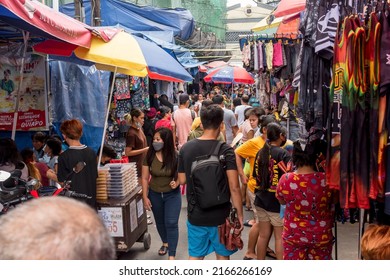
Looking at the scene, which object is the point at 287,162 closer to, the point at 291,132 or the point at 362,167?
the point at 362,167

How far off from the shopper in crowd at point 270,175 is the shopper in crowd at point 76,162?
1750 mm

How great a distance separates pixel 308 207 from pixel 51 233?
10.00ft

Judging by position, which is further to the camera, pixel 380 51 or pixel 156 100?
pixel 156 100

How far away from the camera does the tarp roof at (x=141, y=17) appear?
12875 mm

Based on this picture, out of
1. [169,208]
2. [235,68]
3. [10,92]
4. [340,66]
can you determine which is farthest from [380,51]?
[235,68]

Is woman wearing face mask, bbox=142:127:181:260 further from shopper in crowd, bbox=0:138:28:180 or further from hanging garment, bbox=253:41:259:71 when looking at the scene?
hanging garment, bbox=253:41:259:71

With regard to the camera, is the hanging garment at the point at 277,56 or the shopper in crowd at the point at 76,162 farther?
the hanging garment at the point at 277,56

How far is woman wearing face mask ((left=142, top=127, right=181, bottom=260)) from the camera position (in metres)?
5.56

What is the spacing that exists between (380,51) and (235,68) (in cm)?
1506

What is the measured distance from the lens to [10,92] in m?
6.71

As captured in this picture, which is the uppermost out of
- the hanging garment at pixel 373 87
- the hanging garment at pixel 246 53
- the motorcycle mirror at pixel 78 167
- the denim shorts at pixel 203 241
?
the hanging garment at pixel 246 53

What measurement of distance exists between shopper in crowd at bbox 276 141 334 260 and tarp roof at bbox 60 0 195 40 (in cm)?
860

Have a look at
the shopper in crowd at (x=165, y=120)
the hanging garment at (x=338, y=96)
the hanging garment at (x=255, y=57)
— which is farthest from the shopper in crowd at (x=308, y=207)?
the hanging garment at (x=255, y=57)

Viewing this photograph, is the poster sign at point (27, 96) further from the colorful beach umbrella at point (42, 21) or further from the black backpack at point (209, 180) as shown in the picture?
the black backpack at point (209, 180)
